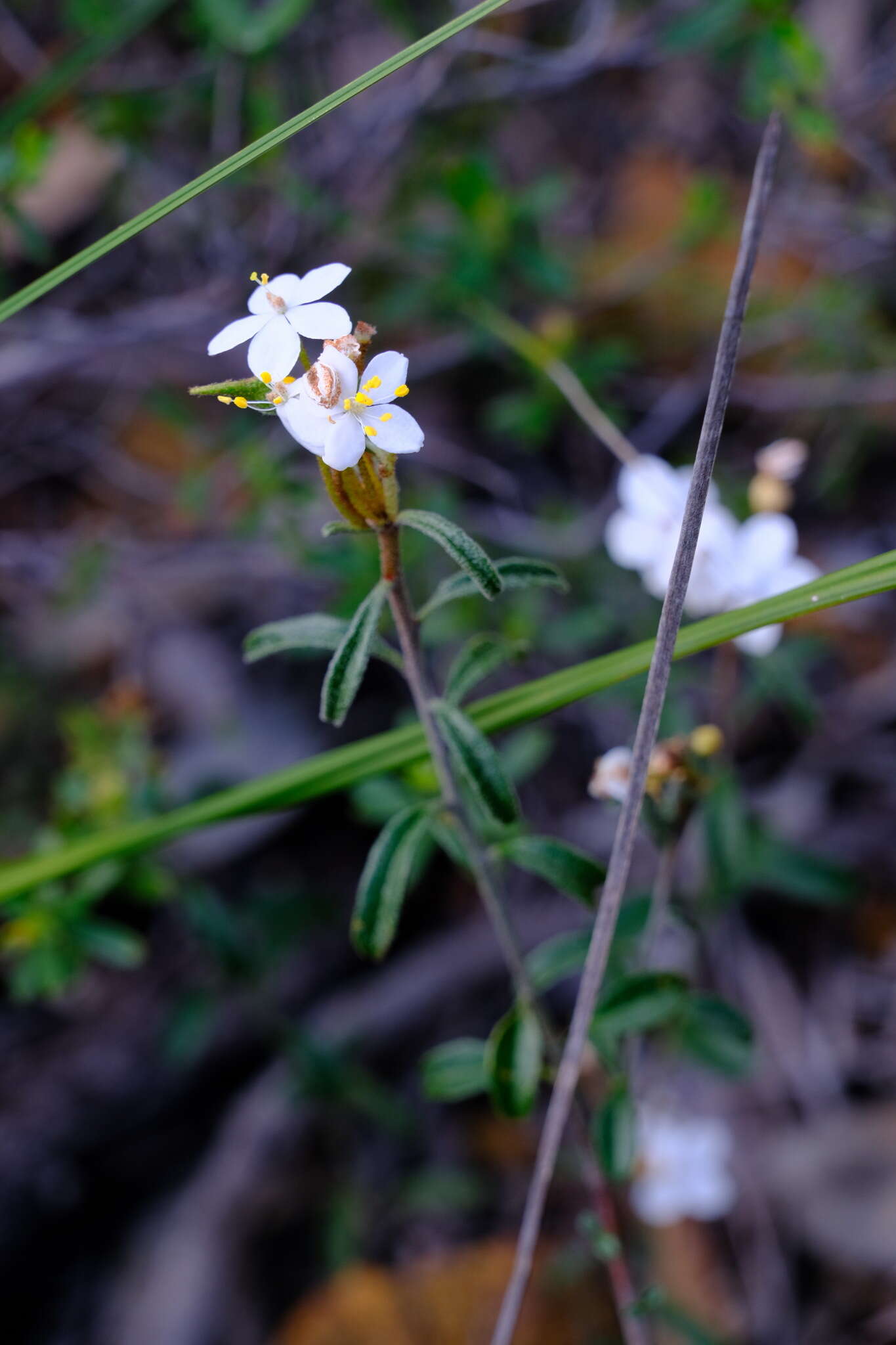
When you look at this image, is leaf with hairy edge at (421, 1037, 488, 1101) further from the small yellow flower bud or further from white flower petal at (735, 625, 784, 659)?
white flower petal at (735, 625, 784, 659)

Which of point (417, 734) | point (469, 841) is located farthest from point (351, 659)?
point (469, 841)

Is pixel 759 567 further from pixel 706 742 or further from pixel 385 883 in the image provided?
pixel 385 883

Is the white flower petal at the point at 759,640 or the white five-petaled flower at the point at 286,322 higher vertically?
the white five-petaled flower at the point at 286,322

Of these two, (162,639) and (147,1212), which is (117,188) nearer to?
(162,639)

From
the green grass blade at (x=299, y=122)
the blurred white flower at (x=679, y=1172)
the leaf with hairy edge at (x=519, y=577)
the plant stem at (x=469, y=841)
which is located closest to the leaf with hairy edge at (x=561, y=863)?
the plant stem at (x=469, y=841)

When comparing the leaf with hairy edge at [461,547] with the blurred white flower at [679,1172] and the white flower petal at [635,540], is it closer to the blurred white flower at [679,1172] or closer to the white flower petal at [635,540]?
the white flower petal at [635,540]

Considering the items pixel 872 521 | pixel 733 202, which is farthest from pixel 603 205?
pixel 872 521

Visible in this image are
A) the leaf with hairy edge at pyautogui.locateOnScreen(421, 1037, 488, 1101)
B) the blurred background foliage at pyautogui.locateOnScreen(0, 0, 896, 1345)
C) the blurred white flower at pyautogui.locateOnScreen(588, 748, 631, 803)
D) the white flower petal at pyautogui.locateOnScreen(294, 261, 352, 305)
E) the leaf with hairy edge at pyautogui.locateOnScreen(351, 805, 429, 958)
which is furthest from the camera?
the blurred background foliage at pyautogui.locateOnScreen(0, 0, 896, 1345)

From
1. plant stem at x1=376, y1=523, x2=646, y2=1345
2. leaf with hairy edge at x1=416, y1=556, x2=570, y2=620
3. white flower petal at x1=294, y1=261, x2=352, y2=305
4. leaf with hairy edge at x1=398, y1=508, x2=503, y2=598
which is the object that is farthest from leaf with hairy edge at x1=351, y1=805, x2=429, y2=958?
white flower petal at x1=294, y1=261, x2=352, y2=305
